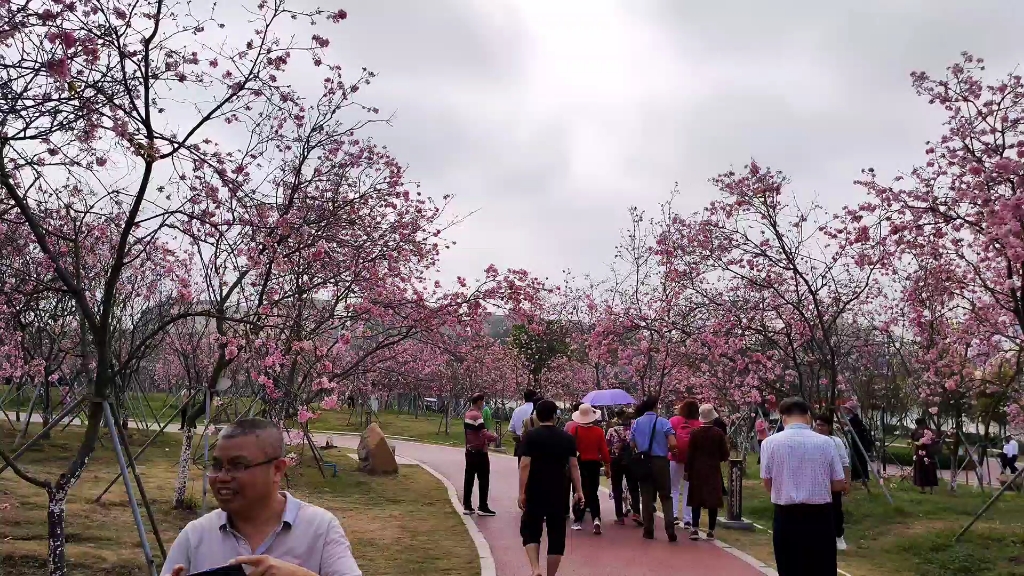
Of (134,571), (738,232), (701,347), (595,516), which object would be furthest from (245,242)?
(701,347)

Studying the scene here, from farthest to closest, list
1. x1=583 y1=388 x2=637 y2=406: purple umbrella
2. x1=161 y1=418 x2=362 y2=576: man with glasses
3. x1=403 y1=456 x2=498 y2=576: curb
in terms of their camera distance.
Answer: x1=583 y1=388 x2=637 y2=406: purple umbrella → x1=403 y1=456 x2=498 y2=576: curb → x1=161 y1=418 x2=362 y2=576: man with glasses

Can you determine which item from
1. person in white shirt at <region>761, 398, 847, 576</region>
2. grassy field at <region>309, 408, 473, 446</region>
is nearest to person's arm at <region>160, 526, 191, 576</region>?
person in white shirt at <region>761, 398, 847, 576</region>

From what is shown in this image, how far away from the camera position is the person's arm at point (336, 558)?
8.65 ft

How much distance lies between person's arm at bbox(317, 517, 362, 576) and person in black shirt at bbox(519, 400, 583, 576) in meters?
4.96

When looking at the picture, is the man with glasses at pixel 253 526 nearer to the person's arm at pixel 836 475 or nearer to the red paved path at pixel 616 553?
the person's arm at pixel 836 475

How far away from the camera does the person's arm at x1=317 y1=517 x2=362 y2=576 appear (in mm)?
2637

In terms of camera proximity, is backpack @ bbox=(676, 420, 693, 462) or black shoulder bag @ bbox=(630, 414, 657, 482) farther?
backpack @ bbox=(676, 420, 693, 462)

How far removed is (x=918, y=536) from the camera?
422 inches

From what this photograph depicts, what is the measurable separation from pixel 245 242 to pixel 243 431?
660cm

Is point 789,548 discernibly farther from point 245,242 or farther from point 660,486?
point 245,242

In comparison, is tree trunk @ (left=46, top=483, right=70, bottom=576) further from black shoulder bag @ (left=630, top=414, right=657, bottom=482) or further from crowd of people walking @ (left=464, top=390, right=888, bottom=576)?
black shoulder bag @ (left=630, top=414, right=657, bottom=482)

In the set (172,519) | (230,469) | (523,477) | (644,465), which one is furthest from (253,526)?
(172,519)

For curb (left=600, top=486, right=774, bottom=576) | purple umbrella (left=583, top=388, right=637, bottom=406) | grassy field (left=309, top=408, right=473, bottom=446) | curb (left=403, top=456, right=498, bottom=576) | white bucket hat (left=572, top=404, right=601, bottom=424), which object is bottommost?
curb (left=403, top=456, right=498, bottom=576)

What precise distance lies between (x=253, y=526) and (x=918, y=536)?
10.4m
